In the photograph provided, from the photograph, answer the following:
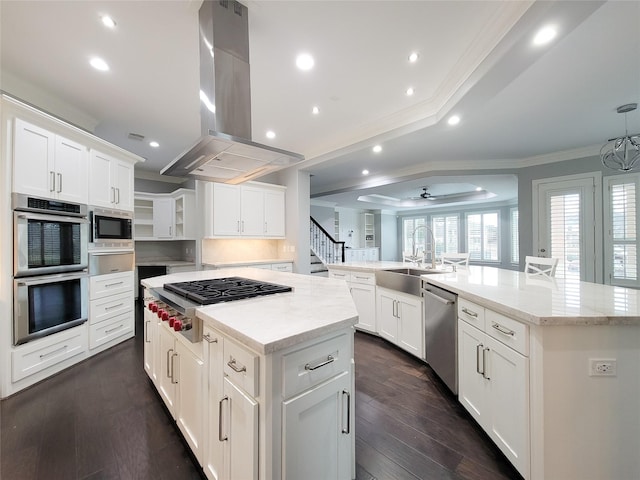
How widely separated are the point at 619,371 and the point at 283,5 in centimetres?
280

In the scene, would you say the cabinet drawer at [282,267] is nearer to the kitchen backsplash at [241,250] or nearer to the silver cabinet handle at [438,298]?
the kitchen backsplash at [241,250]

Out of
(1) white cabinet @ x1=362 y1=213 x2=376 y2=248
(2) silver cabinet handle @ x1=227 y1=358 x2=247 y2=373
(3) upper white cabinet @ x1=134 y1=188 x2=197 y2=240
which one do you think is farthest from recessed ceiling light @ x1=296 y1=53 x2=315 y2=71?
(1) white cabinet @ x1=362 y1=213 x2=376 y2=248

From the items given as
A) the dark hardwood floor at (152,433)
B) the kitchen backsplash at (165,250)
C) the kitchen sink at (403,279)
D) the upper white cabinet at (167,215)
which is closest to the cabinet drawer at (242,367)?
the dark hardwood floor at (152,433)

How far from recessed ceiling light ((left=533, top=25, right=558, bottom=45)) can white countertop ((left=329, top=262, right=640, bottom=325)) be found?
1.65 meters

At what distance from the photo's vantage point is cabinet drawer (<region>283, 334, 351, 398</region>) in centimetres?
102

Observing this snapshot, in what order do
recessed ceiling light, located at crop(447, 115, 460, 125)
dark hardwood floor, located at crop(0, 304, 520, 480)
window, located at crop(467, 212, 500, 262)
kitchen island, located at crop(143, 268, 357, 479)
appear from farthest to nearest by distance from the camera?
window, located at crop(467, 212, 500, 262)
recessed ceiling light, located at crop(447, 115, 460, 125)
dark hardwood floor, located at crop(0, 304, 520, 480)
kitchen island, located at crop(143, 268, 357, 479)

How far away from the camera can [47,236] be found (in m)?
2.48

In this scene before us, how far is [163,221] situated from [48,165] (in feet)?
9.82

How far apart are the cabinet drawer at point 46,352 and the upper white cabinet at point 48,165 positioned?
1376mm

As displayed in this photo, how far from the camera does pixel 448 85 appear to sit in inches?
99.4

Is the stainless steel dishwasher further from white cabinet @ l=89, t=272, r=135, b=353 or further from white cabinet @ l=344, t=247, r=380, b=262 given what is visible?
white cabinet @ l=344, t=247, r=380, b=262

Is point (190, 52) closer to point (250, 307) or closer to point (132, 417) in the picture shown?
point (250, 307)

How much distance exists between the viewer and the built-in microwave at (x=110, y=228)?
301cm

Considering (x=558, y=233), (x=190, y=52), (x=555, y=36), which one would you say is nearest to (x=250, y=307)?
(x=190, y=52)
